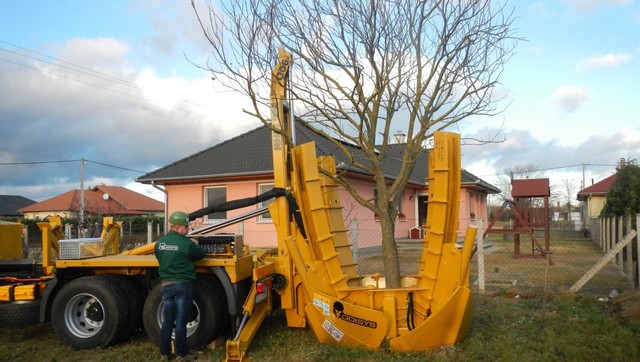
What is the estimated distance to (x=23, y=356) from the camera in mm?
6984

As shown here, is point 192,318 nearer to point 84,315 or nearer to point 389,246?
point 84,315

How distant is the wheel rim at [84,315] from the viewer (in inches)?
282

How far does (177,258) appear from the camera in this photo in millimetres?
6473

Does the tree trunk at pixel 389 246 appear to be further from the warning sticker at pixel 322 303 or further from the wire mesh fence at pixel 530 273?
the wire mesh fence at pixel 530 273

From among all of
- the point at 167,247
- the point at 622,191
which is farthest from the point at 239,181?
the point at 622,191

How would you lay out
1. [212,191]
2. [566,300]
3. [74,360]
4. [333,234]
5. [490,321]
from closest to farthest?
[74,360] → [333,234] → [490,321] → [566,300] → [212,191]

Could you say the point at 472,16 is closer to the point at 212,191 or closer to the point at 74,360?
the point at 74,360

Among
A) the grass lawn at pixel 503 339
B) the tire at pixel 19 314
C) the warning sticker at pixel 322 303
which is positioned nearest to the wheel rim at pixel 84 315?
the grass lawn at pixel 503 339

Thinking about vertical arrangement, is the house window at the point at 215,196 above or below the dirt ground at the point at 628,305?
above

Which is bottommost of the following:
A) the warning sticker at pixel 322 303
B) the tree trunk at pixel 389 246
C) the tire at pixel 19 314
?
the tire at pixel 19 314

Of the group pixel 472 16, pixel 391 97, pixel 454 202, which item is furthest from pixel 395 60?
pixel 454 202

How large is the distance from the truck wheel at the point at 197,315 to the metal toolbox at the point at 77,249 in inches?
49.5

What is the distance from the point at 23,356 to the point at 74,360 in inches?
32.4

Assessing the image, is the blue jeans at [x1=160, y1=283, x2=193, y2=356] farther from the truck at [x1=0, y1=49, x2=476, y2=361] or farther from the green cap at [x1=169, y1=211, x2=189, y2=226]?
the green cap at [x1=169, y1=211, x2=189, y2=226]
